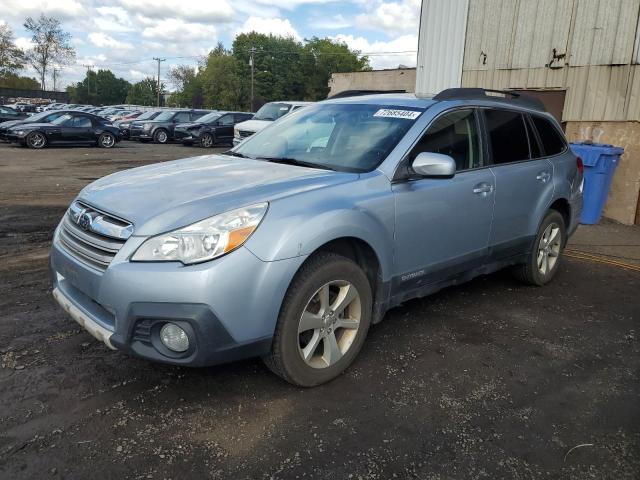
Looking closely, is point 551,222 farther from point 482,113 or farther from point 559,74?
point 559,74

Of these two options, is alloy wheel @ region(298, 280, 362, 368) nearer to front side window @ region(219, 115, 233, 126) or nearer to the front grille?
the front grille

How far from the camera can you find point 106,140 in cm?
2089

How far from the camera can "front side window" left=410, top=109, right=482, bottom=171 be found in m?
3.71

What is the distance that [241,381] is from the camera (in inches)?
126

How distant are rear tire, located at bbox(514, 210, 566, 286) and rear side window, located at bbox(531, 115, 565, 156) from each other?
0.58 meters

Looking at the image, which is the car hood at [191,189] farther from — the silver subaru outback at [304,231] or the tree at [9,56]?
the tree at [9,56]

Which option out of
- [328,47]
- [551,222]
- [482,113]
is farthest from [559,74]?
[328,47]

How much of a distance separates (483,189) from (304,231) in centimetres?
181

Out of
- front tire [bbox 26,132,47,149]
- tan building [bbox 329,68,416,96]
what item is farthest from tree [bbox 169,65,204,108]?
front tire [bbox 26,132,47,149]

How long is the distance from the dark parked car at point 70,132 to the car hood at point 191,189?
17.4 meters

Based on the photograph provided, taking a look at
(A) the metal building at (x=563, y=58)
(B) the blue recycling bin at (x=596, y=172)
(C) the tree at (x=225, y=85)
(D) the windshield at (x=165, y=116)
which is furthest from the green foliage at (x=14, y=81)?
(B) the blue recycling bin at (x=596, y=172)

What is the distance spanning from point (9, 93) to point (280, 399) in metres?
71.7

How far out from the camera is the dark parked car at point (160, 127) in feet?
81.1

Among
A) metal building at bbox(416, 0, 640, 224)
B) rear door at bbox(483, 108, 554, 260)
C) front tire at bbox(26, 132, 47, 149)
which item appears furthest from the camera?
front tire at bbox(26, 132, 47, 149)
